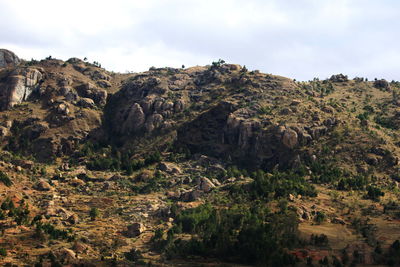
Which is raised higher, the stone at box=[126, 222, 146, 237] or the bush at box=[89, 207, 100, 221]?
the bush at box=[89, 207, 100, 221]

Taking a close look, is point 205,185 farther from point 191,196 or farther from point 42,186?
point 42,186

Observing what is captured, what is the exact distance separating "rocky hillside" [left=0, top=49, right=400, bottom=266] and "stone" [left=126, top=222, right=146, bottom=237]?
377mm

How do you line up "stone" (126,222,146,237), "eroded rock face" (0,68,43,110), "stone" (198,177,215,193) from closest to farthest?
1. "stone" (126,222,146,237)
2. "stone" (198,177,215,193)
3. "eroded rock face" (0,68,43,110)

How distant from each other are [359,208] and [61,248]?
76248 millimetres

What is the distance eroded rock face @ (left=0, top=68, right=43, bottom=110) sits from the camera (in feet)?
618

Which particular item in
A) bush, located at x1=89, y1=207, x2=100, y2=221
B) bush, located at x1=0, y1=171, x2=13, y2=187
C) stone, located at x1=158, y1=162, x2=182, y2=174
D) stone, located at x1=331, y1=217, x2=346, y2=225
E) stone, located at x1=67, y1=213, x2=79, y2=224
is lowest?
stone, located at x1=67, y1=213, x2=79, y2=224

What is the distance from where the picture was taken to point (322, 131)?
160 m

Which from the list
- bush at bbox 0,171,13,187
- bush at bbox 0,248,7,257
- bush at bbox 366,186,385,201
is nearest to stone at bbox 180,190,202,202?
bush at bbox 366,186,385,201

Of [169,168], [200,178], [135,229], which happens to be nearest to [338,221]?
[200,178]

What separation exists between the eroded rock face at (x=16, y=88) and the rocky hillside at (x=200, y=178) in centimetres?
49

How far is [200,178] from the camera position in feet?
457

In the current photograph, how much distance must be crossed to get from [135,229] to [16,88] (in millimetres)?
109528

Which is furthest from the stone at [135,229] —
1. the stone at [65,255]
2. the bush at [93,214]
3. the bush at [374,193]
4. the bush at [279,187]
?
the bush at [374,193]

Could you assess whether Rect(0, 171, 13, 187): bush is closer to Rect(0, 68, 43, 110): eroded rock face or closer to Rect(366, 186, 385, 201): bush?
Rect(0, 68, 43, 110): eroded rock face
